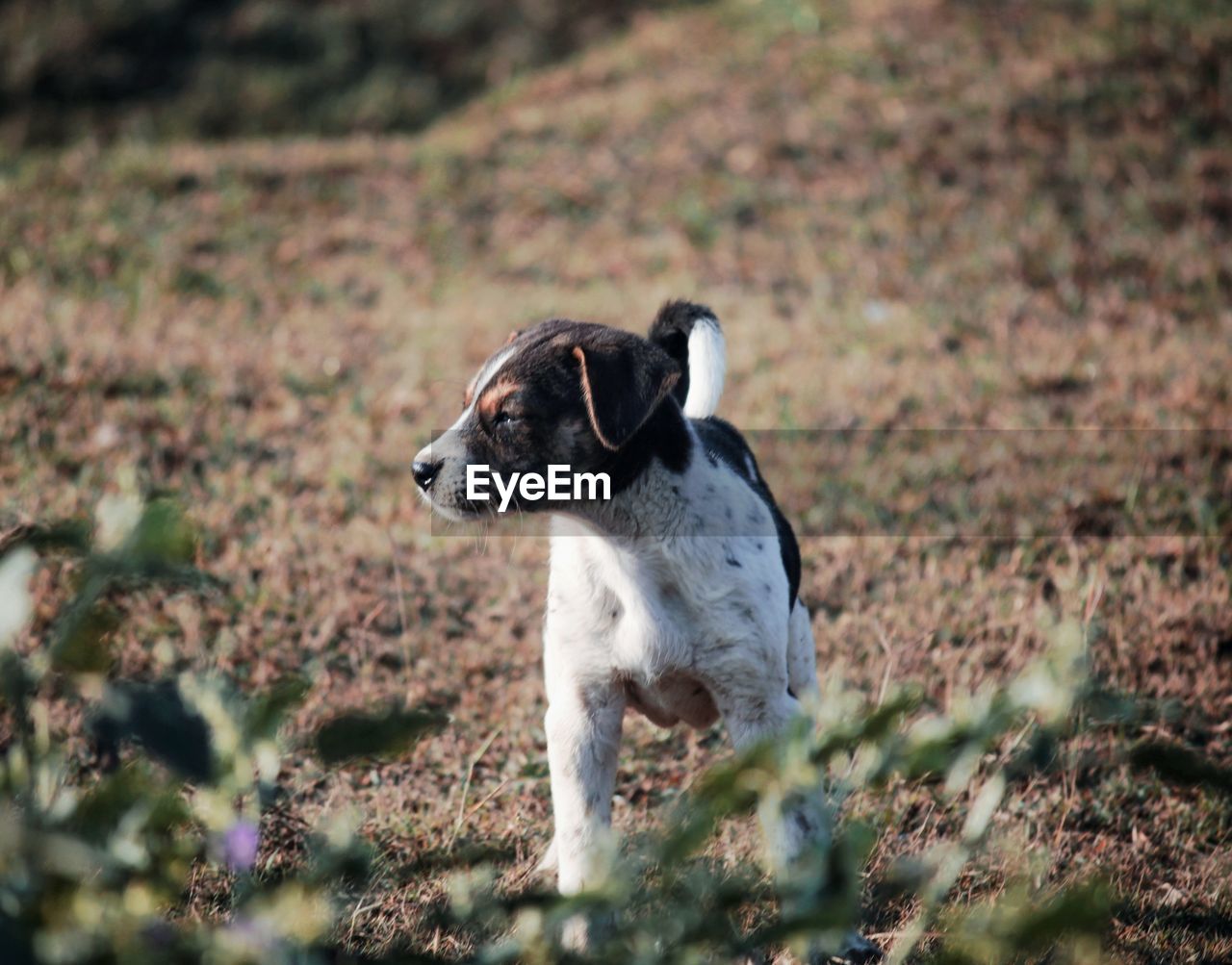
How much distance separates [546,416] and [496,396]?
0.50 feet

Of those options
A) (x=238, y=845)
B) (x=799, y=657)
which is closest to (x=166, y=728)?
(x=238, y=845)

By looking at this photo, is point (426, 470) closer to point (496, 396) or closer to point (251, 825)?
point (496, 396)

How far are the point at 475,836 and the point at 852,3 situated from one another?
12120 millimetres

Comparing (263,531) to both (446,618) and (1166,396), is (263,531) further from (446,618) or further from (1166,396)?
(1166,396)

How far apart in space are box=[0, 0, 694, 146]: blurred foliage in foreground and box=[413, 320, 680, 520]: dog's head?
12.0m

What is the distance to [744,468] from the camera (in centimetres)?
416

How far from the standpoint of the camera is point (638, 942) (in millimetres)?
1832

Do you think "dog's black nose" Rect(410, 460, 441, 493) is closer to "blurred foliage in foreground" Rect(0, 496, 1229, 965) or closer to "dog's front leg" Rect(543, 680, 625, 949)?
"dog's front leg" Rect(543, 680, 625, 949)

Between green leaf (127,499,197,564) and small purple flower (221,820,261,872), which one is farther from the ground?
green leaf (127,499,197,564)

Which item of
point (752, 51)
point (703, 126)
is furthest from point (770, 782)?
point (752, 51)

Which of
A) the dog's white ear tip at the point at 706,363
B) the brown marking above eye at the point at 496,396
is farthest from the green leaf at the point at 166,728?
the dog's white ear tip at the point at 706,363

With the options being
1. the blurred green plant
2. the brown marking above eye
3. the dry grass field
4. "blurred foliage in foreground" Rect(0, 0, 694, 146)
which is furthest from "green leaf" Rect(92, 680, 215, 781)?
"blurred foliage in foreground" Rect(0, 0, 694, 146)

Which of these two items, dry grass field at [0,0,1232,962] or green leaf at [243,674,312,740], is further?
dry grass field at [0,0,1232,962]

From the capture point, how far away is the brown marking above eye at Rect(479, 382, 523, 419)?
3525 mm
